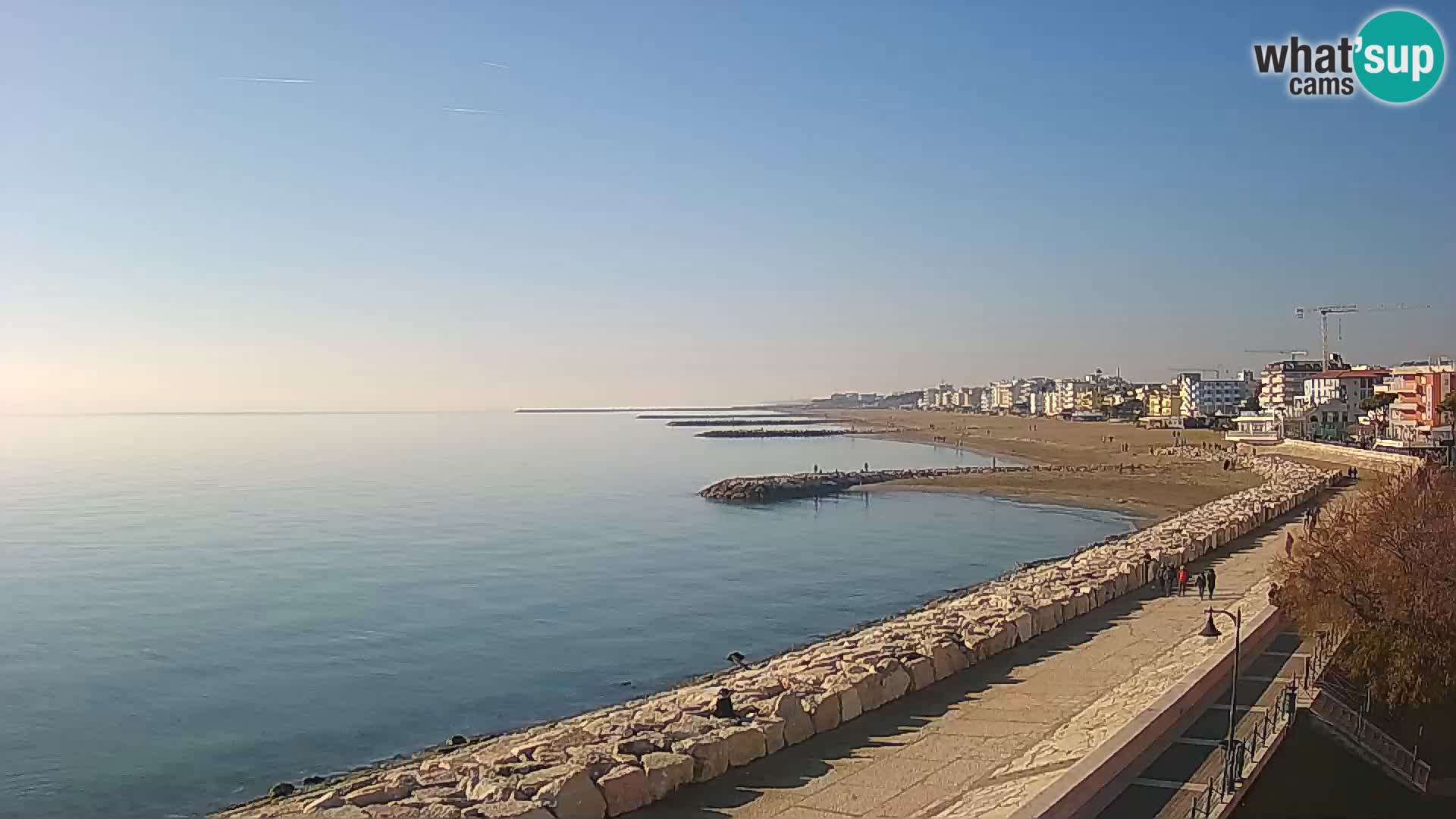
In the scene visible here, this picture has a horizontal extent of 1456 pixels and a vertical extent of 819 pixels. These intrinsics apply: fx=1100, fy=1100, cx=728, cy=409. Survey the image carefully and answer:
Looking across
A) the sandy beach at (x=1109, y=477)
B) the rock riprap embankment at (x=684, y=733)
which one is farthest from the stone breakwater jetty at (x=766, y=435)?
the rock riprap embankment at (x=684, y=733)

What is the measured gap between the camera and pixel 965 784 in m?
11.5

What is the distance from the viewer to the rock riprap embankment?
10.8 m

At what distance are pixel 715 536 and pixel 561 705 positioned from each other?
74.4 feet

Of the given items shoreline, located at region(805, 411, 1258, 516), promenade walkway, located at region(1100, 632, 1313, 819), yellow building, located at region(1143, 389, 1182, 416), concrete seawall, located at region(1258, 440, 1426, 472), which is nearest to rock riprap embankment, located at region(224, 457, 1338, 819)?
promenade walkway, located at region(1100, 632, 1313, 819)

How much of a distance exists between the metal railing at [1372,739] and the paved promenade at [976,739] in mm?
1750

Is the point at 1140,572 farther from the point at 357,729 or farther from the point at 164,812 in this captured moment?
the point at 164,812

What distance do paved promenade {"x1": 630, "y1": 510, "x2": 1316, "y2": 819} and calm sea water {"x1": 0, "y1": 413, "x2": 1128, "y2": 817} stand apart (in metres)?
6.22

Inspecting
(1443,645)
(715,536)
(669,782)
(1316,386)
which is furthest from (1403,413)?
(669,782)

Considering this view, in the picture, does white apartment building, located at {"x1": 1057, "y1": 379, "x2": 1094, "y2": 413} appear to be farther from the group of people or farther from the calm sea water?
the group of people

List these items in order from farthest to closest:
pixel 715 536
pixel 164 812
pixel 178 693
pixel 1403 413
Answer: pixel 1403 413
pixel 715 536
pixel 178 693
pixel 164 812

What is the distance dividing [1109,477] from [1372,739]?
1895 inches

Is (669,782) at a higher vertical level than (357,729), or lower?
higher

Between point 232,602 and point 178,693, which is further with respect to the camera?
point 232,602

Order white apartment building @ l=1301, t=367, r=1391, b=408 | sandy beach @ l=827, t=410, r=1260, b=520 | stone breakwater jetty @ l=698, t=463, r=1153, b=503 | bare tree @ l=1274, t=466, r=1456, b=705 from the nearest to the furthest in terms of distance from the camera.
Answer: bare tree @ l=1274, t=466, r=1456, b=705 < sandy beach @ l=827, t=410, r=1260, b=520 < stone breakwater jetty @ l=698, t=463, r=1153, b=503 < white apartment building @ l=1301, t=367, r=1391, b=408
